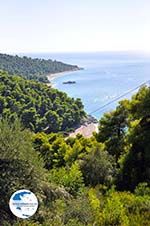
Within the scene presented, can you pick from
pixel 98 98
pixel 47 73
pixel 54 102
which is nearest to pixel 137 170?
pixel 54 102

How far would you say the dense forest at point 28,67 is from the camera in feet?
264

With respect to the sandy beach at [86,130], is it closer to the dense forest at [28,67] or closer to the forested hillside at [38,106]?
the forested hillside at [38,106]

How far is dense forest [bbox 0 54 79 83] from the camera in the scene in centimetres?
8049

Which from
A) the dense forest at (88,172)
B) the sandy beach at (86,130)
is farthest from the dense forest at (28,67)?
the dense forest at (88,172)

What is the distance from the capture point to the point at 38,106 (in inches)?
1583

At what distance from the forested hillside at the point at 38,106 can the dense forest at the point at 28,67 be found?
33815 millimetres

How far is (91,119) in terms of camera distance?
45.2 metres

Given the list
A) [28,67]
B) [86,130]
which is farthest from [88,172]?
[28,67]

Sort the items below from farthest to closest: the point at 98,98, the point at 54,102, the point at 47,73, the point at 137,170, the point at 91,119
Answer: the point at 47,73, the point at 98,98, the point at 91,119, the point at 54,102, the point at 137,170

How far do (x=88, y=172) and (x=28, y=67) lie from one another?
266 feet

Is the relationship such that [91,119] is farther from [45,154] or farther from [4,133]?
[4,133]

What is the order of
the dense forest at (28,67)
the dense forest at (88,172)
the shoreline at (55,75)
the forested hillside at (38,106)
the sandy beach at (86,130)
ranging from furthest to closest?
1. the shoreline at (55,75)
2. the dense forest at (28,67)
3. the sandy beach at (86,130)
4. the forested hillside at (38,106)
5. the dense forest at (88,172)

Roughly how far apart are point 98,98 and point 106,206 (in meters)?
59.5

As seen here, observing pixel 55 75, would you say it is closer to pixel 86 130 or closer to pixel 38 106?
pixel 38 106
